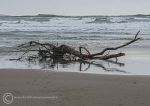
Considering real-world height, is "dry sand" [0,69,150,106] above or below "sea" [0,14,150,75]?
below

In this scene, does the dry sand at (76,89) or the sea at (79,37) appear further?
the sea at (79,37)

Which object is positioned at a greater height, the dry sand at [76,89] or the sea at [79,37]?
the sea at [79,37]

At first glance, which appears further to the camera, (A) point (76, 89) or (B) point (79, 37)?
(B) point (79, 37)

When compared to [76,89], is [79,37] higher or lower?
higher

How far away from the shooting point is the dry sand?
6.11m

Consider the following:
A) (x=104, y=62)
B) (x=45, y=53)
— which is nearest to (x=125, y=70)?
(x=104, y=62)

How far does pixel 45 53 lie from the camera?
47.3 ft

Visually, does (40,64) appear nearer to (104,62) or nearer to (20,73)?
(104,62)

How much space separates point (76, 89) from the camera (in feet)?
23.8

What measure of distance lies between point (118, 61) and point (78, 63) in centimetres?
153

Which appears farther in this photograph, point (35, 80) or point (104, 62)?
point (104, 62)

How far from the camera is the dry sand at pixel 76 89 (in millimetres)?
6105

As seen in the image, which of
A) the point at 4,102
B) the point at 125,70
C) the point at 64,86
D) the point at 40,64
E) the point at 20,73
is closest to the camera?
the point at 4,102

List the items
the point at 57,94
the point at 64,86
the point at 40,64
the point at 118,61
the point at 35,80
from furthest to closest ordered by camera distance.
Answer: the point at 118,61 → the point at 40,64 → the point at 35,80 → the point at 64,86 → the point at 57,94
